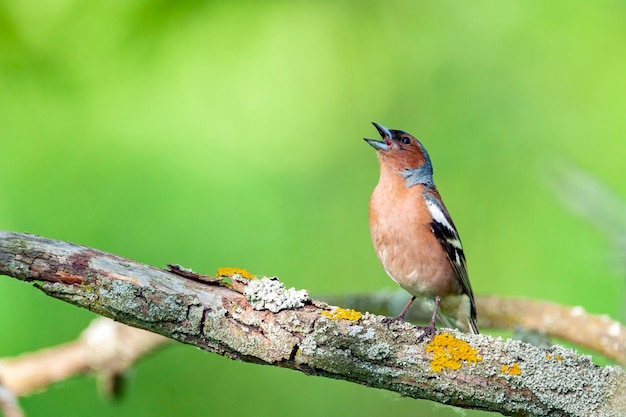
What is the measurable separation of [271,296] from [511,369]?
3.61 feet

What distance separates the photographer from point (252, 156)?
6641mm

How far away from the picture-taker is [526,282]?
22.5 ft

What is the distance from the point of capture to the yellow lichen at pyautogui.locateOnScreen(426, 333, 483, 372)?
9.84 feet

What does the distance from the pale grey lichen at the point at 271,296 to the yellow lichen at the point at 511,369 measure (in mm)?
927

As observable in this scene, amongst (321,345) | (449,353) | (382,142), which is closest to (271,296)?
(321,345)

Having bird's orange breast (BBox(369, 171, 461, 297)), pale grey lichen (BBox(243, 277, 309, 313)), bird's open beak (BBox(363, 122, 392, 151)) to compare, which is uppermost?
bird's open beak (BBox(363, 122, 392, 151))

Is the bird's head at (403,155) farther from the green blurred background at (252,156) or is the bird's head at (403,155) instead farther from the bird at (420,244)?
the green blurred background at (252,156)

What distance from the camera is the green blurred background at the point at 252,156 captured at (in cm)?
630

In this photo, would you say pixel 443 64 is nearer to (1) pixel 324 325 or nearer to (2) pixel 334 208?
(2) pixel 334 208

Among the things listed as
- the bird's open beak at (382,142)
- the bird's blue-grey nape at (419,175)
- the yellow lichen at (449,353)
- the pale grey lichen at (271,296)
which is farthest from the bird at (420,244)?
the pale grey lichen at (271,296)

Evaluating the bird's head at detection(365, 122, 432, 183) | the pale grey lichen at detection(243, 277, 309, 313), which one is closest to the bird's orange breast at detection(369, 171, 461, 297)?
the bird's head at detection(365, 122, 432, 183)

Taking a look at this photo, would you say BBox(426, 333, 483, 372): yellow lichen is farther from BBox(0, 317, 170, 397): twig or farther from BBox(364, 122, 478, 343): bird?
BBox(0, 317, 170, 397): twig

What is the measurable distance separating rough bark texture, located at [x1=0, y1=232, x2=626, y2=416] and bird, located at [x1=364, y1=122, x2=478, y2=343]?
1.21 meters

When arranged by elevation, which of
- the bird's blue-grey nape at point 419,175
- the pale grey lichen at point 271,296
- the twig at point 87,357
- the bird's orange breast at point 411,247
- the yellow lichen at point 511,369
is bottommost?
the twig at point 87,357
